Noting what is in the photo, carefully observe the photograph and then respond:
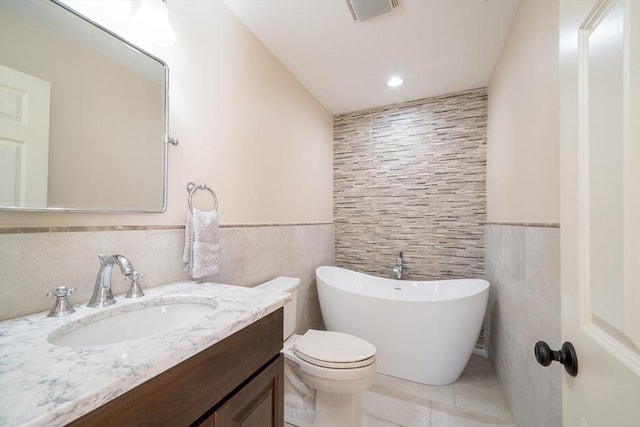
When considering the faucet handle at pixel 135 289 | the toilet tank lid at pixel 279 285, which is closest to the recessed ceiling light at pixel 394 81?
the toilet tank lid at pixel 279 285

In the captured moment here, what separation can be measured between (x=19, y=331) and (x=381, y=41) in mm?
2224

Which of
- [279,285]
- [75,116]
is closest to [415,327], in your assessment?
[279,285]

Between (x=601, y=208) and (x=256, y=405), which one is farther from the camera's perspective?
(x=256, y=405)

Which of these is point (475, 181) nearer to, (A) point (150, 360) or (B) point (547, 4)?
(B) point (547, 4)

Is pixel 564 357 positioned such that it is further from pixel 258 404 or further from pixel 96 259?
pixel 96 259

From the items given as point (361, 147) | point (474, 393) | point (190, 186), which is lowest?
point (474, 393)

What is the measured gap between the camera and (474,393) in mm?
1760

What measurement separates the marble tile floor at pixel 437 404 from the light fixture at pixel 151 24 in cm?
211

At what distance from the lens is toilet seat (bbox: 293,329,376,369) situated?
1.29m

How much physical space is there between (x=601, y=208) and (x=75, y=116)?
1486 millimetres

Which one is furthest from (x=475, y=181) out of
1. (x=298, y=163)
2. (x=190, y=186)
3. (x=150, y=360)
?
(x=150, y=360)

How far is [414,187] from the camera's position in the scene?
260 cm

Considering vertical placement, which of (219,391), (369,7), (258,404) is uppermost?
(369,7)

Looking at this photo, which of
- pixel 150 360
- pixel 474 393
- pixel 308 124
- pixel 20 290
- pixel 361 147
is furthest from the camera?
pixel 361 147
